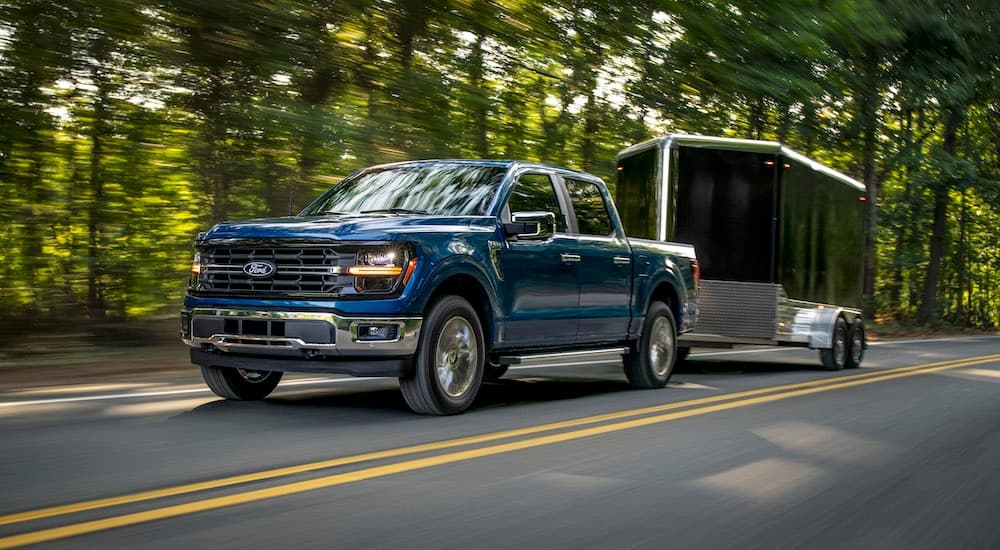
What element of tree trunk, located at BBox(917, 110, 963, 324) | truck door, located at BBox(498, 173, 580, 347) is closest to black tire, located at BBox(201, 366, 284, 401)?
truck door, located at BBox(498, 173, 580, 347)

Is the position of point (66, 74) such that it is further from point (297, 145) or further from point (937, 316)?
point (937, 316)

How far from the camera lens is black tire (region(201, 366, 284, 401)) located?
9008mm

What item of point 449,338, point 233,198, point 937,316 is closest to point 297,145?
point 233,198

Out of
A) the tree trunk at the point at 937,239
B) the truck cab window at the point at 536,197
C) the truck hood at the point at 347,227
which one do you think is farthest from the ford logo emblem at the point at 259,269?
the tree trunk at the point at 937,239

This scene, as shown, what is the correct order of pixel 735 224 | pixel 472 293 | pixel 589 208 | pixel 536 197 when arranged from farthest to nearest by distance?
pixel 735 224 < pixel 589 208 < pixel 536 197 < pixel 472 293

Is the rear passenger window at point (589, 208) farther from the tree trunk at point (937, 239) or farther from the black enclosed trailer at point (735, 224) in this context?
the tree trunk at point (937, 239)

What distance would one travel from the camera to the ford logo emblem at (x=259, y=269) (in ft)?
27.1

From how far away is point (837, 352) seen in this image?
1619cm

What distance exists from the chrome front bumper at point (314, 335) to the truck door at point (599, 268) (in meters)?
2.67

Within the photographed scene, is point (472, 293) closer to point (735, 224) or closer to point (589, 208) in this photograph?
point (589, 208)

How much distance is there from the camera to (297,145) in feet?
48.4

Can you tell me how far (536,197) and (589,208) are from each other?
1.02 metres

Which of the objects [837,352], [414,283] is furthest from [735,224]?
[414,283]

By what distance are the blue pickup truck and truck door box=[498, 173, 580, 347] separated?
2cm
